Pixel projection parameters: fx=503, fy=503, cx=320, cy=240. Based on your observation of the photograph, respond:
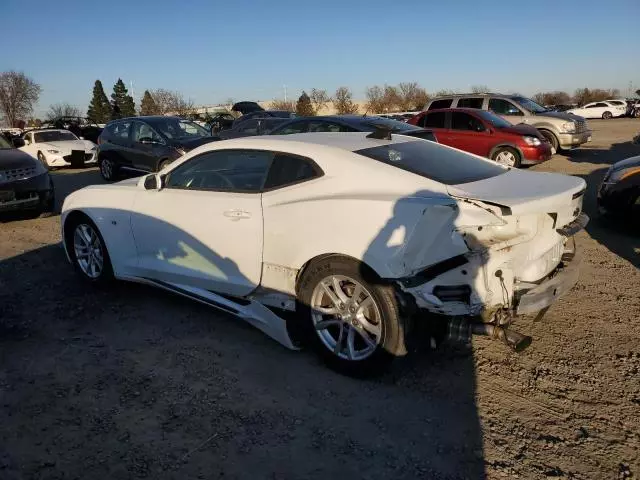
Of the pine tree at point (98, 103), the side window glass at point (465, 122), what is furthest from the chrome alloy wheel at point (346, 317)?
the pine tree at point (98, 103)

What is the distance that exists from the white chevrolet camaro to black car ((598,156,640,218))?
10.5 feet

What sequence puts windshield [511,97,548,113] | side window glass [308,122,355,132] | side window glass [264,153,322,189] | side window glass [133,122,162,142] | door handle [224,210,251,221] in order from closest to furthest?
1. side window glass [264,153,322,189]
2. door handle [224,210,251,221]
3. side window glass [308,122,355,132]
4. side window glass [133,122,162,142]
5. windshield [511,97,548,113]

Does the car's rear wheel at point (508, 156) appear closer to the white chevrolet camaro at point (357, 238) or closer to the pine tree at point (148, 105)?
the white chevrolet camaro at point (357, 238)

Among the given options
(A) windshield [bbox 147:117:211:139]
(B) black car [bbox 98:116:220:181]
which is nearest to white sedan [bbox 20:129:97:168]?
(B) black car [bbox 98:116:220:181]

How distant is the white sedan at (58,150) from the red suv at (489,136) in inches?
422

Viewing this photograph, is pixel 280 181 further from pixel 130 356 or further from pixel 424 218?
pixel 130 356

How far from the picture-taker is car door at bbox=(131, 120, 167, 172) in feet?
36.3

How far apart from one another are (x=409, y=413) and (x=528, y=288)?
104cm

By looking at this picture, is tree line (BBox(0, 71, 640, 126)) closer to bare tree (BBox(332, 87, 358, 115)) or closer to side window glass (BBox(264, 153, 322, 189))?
bare tree (BBox(332, 87, 358, 115))

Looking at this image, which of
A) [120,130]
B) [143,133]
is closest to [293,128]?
[143,133]

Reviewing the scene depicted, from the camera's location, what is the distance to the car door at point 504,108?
1462 cm

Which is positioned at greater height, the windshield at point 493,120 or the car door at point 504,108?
the car door at point 504,108

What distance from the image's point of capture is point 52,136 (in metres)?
16.8

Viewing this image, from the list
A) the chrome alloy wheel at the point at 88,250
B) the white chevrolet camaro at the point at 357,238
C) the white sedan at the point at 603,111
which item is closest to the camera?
the white chevrolet camaro at the point at 357,238
